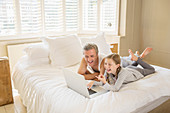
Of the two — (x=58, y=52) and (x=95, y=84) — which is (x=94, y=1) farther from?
(x=95, y=84)

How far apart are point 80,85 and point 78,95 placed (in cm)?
10

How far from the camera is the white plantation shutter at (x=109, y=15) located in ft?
11.8

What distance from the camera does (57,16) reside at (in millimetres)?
3510

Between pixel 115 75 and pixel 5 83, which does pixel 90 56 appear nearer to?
pixel 115 75

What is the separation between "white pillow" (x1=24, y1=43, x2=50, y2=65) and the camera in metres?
2.38

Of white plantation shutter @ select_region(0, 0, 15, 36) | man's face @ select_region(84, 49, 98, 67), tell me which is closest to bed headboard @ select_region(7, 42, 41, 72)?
white plantation shutter @ select_region(0, 0, 15, 36)

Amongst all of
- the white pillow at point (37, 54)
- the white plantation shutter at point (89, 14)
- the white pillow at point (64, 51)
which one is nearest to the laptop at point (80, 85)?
the white pillow at point (64, 51)

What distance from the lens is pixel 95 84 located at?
1675 millimetres

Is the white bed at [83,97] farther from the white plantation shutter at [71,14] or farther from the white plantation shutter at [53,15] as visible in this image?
the white plantation shutter at [71,14]

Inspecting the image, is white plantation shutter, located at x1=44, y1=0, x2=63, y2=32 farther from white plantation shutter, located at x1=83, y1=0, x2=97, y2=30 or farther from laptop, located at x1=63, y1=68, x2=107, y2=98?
laptop, located at x1=63, y1=68, x2=107, y2=98

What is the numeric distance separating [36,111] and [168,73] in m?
1.51

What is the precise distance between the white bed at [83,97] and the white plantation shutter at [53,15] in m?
1.57

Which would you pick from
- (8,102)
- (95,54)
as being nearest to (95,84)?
(95,54)

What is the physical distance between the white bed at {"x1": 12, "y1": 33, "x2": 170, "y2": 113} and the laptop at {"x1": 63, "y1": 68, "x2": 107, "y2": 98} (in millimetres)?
41
